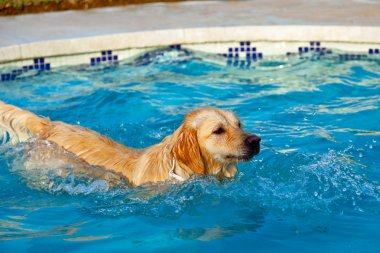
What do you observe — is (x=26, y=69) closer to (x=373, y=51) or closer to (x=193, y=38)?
(x=193, y=38)

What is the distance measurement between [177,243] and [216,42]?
17.7ft

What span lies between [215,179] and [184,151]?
43 centimetres

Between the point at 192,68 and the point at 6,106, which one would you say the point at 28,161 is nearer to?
the point at 6,106

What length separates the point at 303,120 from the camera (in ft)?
27.1

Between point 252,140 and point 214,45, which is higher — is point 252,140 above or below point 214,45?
below

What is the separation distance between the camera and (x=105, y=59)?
10234 mm

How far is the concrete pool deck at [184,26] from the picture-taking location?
10.0 meters

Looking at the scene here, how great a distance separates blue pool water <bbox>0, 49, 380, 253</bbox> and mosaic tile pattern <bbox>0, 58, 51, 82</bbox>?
14 centimetres

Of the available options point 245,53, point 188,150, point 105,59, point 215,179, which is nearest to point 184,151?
point 188,150

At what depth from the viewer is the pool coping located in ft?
32.5

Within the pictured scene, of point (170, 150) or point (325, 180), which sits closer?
point (170, 150)

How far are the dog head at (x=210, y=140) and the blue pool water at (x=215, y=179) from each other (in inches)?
9.2

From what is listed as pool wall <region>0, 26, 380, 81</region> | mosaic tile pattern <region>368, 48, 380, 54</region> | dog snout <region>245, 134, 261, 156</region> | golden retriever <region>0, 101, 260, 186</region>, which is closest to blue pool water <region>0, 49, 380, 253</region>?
golden retriever <region>0, 101, 260, 186</region>

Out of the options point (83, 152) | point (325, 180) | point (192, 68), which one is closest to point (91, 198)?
point (83, 152)
